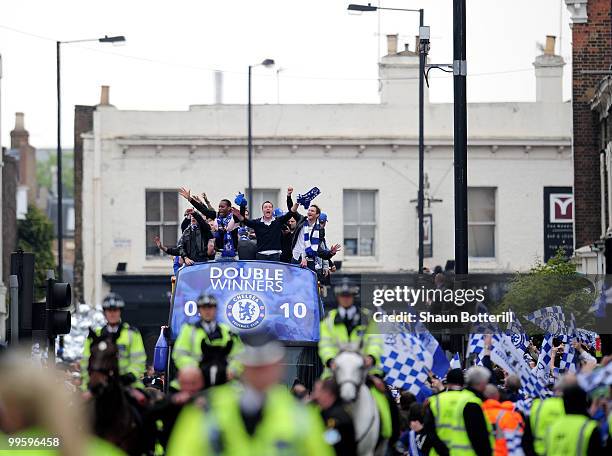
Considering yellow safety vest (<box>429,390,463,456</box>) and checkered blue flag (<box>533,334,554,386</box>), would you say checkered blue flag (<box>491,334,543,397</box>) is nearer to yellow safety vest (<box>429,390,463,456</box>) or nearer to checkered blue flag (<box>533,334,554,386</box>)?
checkered blue flag (<box>533,334,554,386</box>)

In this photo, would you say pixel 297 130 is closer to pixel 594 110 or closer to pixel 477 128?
pixel 477 128

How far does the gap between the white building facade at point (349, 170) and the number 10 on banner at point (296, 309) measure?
25.4 meters

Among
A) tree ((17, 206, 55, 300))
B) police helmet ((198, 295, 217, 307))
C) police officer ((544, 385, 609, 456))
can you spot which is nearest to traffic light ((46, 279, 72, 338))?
police helmet ((198, 295, 217, 307))

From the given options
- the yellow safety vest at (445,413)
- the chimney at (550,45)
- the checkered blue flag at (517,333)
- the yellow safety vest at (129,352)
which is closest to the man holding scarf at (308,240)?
the checkered blue flag at (517,333)

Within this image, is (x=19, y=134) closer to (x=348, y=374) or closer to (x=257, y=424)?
(x=348, y=374)

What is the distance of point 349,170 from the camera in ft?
161

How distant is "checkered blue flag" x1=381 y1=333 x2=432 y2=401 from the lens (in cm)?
1878

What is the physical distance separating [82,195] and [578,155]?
1636 centimetres

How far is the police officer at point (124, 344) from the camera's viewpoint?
54.9 feet

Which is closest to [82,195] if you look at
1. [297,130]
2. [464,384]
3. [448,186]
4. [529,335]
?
[297,130]

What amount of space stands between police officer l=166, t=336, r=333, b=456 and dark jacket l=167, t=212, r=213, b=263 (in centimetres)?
1426

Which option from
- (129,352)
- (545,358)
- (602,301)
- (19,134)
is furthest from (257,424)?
(19,134)

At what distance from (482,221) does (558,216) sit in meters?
2.28

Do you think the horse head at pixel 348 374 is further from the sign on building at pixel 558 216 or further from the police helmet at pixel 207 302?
the sign on building at pixel 558 216
